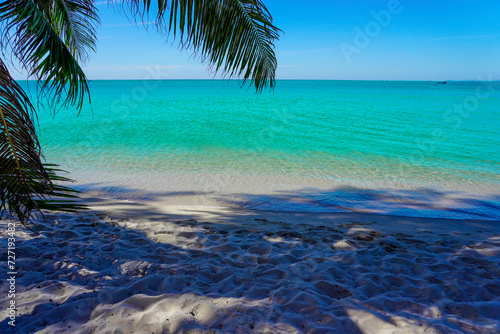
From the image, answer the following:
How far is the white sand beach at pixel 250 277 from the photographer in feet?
7.97

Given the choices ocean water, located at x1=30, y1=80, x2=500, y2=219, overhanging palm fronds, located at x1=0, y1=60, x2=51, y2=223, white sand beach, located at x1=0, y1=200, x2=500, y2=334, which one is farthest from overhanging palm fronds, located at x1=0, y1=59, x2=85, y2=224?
ocean water, located at x1=30, y1=80, x2=500, y2=219

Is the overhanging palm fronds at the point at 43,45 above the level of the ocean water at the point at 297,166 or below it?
above

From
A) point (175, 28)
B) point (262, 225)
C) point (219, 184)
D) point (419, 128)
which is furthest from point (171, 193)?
point (419, 128)

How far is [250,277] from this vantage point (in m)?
3.18

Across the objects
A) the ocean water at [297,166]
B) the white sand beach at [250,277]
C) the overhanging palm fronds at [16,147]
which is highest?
the overhanging palm fronds at [16,147]

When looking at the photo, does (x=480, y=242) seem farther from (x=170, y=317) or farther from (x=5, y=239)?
(x=5, y=239)

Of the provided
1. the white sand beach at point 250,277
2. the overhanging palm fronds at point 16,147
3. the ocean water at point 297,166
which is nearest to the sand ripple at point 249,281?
the white sand beach at point 250,277

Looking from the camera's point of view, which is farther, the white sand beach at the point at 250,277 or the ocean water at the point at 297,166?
the ocean water at the point at 297,166

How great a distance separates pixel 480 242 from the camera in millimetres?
4309

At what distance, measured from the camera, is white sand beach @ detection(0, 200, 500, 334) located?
2.43m

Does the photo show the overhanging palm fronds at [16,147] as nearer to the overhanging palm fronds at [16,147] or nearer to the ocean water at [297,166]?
the overhanging palm fronds at [16,147]

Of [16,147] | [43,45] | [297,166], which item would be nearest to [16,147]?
[16,147]

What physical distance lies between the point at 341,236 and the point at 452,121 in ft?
65.3

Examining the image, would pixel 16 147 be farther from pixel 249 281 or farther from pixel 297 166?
pixel 297 166
